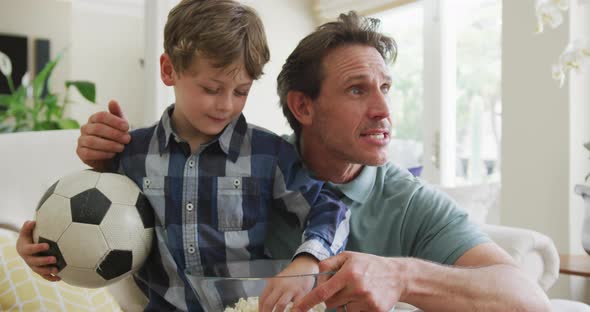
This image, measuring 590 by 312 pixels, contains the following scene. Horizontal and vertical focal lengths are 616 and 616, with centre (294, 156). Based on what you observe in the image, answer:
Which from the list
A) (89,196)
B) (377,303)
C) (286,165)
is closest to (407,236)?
(286,165)

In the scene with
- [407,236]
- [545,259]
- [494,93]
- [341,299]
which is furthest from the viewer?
[494,93]

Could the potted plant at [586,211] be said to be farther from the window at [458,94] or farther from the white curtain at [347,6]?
the white curtain at [347,6]

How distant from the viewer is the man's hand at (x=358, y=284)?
0.86m

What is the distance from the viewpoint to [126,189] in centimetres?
114

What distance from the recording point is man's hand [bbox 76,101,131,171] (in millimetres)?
1235

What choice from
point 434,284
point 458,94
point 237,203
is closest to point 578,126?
point 458,94

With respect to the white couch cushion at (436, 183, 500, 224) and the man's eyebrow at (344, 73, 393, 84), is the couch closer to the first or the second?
the white couch cushion at (436, 183, 500, 224)

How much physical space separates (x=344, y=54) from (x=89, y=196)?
71cm

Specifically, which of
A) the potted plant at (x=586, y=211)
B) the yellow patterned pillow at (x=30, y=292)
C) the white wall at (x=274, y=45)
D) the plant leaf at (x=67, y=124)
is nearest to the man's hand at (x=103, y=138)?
the yellow patterned pillow at (x=30, y=292)

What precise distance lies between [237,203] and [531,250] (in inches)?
42.8

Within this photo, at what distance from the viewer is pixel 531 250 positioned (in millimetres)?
1886

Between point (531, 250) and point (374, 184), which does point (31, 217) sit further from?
point (531, 250)

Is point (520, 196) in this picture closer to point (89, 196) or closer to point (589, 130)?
point (589, 130)

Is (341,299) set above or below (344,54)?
below
